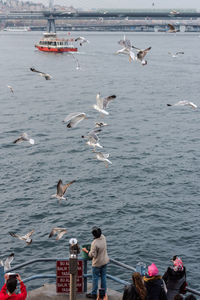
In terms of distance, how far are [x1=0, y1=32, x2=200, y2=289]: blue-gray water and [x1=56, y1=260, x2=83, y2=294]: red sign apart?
8008 millimetres

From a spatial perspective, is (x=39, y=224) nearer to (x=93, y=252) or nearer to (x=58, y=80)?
(x=93, y=252)

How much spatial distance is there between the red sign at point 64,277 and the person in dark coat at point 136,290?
254 centimetres

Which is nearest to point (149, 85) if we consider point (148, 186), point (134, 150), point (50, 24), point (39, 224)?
point (134, 150)

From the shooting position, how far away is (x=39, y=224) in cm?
2384

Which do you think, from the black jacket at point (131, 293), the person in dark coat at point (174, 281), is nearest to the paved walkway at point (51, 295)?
the person in dark coat at point (174, 281)

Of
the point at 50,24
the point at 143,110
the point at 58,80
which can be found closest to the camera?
the point at 143,110

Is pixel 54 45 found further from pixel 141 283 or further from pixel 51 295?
pixel 141 283

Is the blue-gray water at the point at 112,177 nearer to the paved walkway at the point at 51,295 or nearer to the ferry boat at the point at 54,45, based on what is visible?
the paved walkway at the point at 51,295

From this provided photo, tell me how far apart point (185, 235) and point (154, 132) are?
22784mm

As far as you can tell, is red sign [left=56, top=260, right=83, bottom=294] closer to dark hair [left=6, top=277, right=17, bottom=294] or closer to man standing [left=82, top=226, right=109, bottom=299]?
man standing [left=82, top=226, right=109, bottom=299]

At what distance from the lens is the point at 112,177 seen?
103 feet

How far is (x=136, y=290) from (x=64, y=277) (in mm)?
2999

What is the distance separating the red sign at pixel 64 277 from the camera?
34.2 ft

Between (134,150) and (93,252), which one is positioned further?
(134,150)
